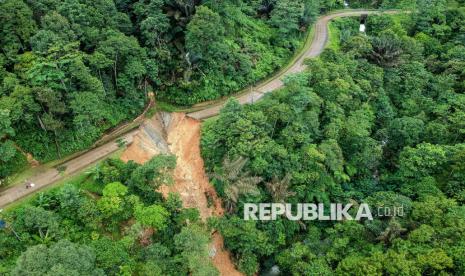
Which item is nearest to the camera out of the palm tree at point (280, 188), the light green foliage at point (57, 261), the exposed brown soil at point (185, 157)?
the light green foliage at point (57, 261)

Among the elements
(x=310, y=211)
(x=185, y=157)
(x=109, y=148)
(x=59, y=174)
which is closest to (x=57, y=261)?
(x=59, y=174)

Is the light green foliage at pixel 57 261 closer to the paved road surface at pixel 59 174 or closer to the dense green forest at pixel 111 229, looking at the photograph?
the dense green forest at pixel 111 229

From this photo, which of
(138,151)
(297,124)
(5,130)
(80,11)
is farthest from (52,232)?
(297,124)

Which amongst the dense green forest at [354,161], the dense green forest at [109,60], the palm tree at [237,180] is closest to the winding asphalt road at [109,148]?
the dense green forest at [109,60]

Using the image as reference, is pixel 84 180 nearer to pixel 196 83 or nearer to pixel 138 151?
pixel 138 151

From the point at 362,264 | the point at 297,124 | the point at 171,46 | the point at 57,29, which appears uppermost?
the point at 57,29

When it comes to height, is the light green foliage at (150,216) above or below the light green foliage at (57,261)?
below

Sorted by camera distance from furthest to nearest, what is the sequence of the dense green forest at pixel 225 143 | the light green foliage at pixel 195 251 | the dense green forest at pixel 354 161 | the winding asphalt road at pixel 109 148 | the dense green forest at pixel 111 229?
the winding asphalt road at pixel 109 148, the dense green forest at pixel 354 161, the dense green forest at pixel 225 143, the light green foliage at pixel 195 251, the dense green forest at pixel 111 229
